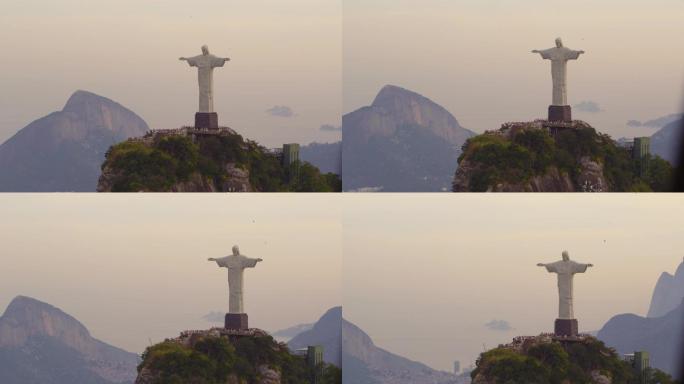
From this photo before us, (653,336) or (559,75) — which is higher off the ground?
(559,75)

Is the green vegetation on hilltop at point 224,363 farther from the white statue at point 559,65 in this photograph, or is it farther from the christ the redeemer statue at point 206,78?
the white statue at point 559,65

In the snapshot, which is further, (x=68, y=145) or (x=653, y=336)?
(x=68, y=145)

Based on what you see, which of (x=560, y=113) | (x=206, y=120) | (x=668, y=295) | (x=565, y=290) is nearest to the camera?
(x=668, y=295)

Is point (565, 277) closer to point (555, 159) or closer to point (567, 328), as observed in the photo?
point (567, 328)

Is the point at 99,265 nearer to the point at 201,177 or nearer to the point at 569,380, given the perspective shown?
the point at 201,177

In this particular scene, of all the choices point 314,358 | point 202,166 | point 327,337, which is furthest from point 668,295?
point 202,166

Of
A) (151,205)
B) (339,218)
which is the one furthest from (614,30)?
(151,205)
